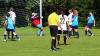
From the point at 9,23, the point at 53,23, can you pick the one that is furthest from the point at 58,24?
the point at 9,23

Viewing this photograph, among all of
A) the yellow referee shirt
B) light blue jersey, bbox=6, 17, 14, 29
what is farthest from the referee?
light blue jersey, bbox=6, 17, 14, 29

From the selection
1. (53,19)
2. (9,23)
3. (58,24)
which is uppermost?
(53,19)

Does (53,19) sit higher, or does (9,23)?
(53,19)

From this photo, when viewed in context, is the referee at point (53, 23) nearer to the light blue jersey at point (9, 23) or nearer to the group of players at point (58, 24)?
the group of players at point (58, 24)

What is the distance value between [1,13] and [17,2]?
7.51 ft

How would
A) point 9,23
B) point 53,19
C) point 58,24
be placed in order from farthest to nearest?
1. point 9,23
2. point 58,24
3. point 53,19

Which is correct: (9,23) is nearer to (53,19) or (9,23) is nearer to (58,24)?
(58,24)

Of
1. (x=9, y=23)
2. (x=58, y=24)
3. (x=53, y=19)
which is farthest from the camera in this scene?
(x=9, y=23)

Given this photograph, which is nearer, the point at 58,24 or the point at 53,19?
the point at 53,19

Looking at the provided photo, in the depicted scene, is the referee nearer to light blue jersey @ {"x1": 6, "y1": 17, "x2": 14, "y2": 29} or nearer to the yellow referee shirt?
the yellow referee shirt

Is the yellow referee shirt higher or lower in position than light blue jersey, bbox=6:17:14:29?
higher

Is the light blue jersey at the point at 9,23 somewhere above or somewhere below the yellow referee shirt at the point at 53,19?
below

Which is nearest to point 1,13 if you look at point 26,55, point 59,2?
point 59,2

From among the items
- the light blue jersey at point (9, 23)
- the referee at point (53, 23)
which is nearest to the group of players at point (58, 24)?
the referee at point (53, 23)
